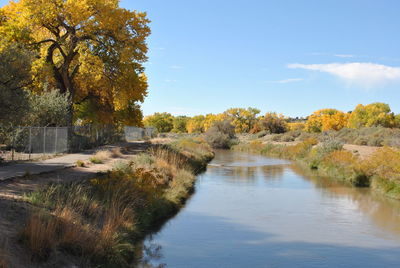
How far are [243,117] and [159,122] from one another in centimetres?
4611

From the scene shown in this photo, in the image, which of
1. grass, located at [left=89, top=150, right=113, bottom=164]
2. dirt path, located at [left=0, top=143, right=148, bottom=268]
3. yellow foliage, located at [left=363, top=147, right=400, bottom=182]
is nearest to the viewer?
dirt path, located at [left=0, top=143, right=148, bottom=268]

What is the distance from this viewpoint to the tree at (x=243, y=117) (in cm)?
11450

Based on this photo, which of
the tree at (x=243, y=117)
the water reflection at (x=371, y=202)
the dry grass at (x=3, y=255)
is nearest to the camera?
the dry grass at (x=3, y=255)

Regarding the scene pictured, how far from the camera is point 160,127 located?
15562 centimetres

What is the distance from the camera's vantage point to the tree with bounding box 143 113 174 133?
15312 cm

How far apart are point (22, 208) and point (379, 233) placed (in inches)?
508

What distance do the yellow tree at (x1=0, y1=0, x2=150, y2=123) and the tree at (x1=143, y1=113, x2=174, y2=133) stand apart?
114 m

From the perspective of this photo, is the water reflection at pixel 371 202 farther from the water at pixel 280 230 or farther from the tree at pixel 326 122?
the tree at pixel 326 122

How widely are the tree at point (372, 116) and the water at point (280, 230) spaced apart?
98073mm

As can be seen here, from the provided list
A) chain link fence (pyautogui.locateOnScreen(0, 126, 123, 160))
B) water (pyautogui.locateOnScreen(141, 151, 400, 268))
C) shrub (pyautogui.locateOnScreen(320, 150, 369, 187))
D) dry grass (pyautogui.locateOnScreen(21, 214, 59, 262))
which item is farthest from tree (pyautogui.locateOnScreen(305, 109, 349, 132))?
dry grass (pyautogui.locateOnScreen(21, 214, 59, 262))

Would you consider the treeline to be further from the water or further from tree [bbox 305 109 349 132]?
the water

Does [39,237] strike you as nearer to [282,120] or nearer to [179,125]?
[282,120]

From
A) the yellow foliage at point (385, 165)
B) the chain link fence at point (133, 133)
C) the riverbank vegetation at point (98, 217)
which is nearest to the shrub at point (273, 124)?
the chain link fence at point (133, 133)

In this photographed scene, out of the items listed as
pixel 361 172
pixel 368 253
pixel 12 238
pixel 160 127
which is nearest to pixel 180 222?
pixel 368 253
